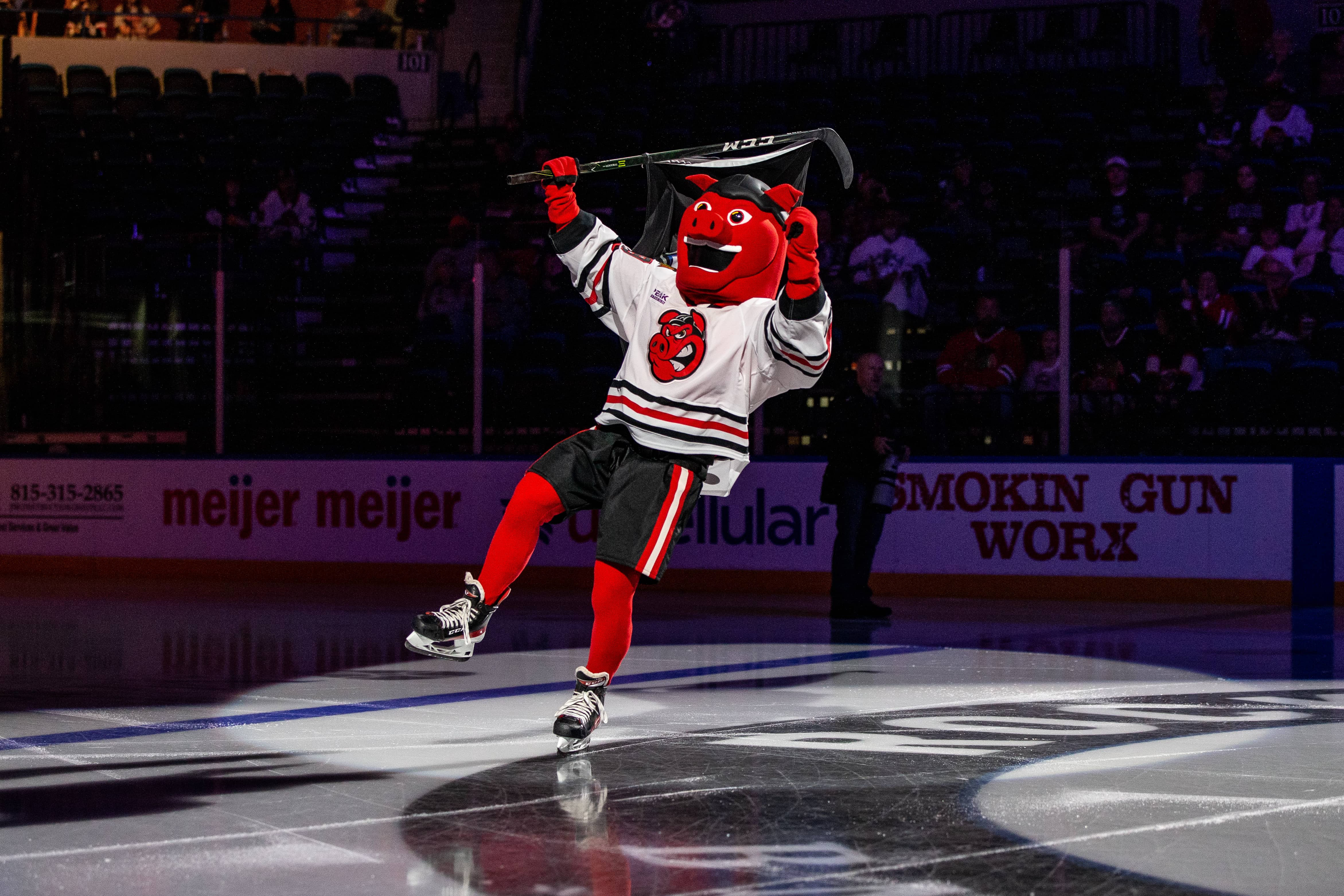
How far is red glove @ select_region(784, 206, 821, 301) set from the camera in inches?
183

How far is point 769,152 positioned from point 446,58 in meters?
14.6

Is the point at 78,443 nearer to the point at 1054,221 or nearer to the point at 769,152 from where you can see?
the point at 1054,221

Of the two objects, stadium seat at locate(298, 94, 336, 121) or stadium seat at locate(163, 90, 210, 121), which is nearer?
stadium seat at locate(298, 94, 336, 121)

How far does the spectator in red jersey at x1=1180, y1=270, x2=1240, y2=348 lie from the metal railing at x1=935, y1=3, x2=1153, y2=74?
22.4 ft

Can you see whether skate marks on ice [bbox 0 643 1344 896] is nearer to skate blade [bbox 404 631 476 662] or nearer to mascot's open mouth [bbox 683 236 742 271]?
skate blade [bbox 404 631 476 662]

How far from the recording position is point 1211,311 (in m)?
10.3

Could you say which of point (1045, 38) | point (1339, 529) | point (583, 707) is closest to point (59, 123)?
point (1045, 38)

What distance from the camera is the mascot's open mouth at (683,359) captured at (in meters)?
4.93

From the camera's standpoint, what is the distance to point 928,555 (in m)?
11.3

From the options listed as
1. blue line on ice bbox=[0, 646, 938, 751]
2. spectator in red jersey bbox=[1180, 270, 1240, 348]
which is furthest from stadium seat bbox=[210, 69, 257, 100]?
blue line on ice bbox=[0, 646, 938, 751]

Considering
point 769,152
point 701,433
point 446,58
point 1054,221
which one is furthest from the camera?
point 446,58

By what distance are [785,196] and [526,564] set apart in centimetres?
147

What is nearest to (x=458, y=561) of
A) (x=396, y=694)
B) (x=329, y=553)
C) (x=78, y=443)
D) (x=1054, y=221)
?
(x=329, y=553)

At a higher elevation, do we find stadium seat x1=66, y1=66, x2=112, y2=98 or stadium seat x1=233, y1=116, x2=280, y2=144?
stadium seat x1=66, y1=66, x2=112, y2=98
